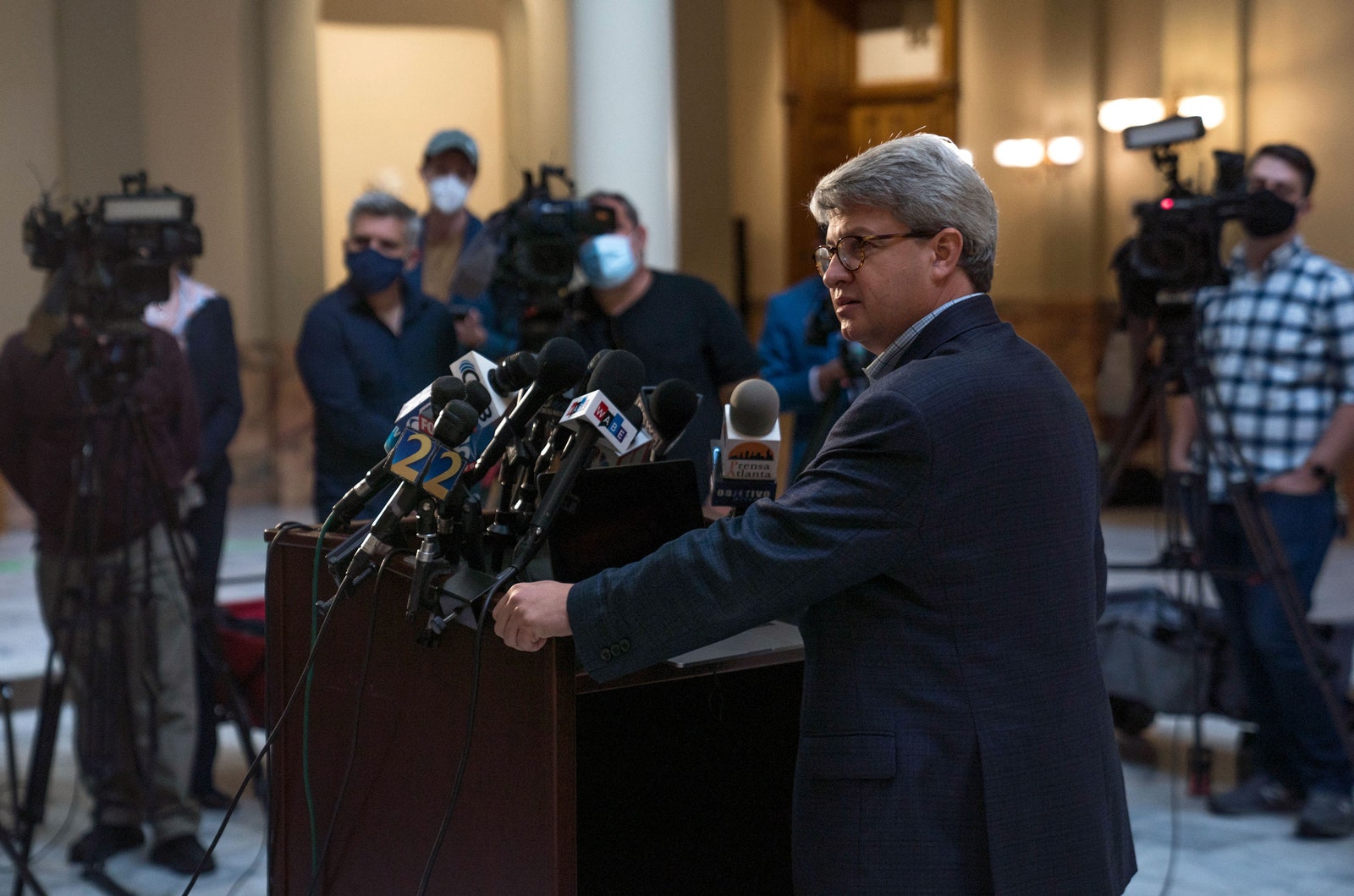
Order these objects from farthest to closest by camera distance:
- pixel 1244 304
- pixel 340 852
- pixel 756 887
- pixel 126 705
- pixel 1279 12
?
pixel 1279 12 < pixel 1244 304 < pixel 126 705 < pixel 756 887 < pixel 340 852

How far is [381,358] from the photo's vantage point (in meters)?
3.77

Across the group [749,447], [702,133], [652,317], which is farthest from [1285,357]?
[702,133]

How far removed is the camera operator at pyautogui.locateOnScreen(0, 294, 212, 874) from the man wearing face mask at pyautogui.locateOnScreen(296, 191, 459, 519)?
0.32m

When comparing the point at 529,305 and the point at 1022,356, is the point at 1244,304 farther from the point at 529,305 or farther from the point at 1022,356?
the point at 1022,356

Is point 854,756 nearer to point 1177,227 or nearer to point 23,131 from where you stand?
point 1177,227

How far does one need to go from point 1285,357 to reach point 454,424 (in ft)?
9.05

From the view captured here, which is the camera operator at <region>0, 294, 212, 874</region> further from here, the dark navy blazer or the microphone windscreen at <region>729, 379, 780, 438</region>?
the dark navy blazer

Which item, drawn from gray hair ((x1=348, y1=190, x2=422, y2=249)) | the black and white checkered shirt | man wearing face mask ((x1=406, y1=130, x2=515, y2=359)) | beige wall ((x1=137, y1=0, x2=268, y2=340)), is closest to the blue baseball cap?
man wearing face mask ((x1=406, y1=130, x2=515, y2=359))

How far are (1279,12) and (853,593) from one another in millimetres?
8163

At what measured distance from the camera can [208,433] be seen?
3.89m

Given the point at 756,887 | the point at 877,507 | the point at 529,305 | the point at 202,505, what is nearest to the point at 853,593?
the point at 877,507

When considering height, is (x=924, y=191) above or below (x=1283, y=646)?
above

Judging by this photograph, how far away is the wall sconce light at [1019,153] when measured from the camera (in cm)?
1034

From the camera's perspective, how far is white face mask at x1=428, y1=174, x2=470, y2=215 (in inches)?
187
